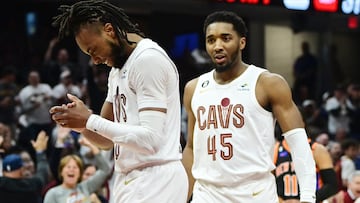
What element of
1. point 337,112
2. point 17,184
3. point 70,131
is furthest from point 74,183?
point 337,112

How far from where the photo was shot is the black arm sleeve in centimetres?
599

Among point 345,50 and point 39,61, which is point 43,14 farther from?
point 345,50

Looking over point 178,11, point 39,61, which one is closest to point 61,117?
point 178,11

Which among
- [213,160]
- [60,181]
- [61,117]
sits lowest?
[60,181]

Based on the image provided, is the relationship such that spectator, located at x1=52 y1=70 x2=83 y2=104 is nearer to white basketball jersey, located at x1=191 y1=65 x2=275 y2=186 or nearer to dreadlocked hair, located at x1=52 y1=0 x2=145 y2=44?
white basketball jersey, located at x1=191 y1=65 x2=275 y2=186

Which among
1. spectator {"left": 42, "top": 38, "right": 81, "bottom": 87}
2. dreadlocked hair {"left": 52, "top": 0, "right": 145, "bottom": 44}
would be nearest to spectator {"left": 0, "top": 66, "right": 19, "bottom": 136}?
spectator {"left": 42, "top": 38, "right": 81, "bottom": 87}

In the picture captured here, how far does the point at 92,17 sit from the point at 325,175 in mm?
2794

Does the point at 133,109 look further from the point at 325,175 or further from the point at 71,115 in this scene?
the point at 325,175

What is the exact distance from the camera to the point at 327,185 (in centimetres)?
602

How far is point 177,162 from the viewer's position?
13.2 feet

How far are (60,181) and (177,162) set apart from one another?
474 centimetres

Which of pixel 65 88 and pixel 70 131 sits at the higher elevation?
pixel 65 88

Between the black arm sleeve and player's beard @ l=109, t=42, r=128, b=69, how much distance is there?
8.30 ft

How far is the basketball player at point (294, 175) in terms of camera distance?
603cm
